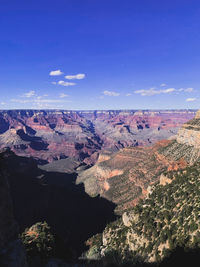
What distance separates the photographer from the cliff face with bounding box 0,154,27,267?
20.8 m

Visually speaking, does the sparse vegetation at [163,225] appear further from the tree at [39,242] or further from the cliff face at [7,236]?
the cliff face at [7,236]

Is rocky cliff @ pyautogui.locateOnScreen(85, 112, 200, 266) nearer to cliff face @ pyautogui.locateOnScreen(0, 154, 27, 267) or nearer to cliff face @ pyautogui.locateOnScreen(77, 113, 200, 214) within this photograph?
cliff face @ pyautogui.locateOnScreen(0, 154, 27, 267)

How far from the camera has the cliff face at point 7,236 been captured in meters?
20.8

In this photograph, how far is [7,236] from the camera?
885 inches

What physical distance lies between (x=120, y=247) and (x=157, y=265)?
11.4 meters

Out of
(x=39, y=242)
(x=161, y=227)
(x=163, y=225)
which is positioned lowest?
(x=39, y=242)

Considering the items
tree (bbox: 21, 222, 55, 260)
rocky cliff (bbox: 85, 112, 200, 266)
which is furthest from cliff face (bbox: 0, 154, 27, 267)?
rocky cliff (bbox: 85, 112, 200, 266)

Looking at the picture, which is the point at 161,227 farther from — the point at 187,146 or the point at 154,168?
the point at 187,146

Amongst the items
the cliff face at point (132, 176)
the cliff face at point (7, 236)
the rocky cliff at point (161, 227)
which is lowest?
the cliff face at point (132, 176)

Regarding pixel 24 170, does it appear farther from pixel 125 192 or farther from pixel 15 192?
pixel 125 192

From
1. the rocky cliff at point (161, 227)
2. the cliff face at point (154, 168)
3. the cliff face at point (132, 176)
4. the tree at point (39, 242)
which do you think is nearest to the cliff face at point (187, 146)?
the cliff face at point (154, 168)

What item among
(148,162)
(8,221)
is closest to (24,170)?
(148,162)

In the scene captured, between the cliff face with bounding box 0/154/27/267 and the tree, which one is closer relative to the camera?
the cliff face with bounding box 0/154/27/267

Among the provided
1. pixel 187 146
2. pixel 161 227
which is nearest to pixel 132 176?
pixel 187 146
